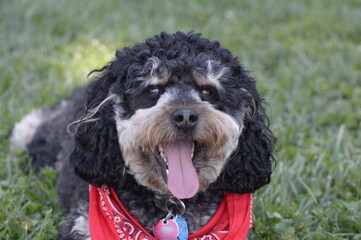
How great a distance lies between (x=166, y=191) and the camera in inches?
127

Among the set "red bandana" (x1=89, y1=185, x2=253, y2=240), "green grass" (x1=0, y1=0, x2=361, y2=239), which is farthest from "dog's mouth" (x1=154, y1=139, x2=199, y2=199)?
"green grass" (x1=0, y1=0, x2=361, y2=239)

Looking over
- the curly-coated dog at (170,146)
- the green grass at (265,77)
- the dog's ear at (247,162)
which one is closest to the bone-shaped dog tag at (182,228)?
the curly-coated dog at (170,146)

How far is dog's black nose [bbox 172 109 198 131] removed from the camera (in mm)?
2939

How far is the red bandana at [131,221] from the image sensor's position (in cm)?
322

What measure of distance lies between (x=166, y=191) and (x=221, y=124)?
57 centimetres

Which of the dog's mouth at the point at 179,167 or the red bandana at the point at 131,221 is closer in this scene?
the dog's mouth at the point at 179,167

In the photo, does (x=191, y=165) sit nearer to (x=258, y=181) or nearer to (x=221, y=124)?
(x=221, y=124)

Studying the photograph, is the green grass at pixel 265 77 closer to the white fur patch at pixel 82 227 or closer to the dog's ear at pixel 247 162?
the white fur patch at pixel 82 227

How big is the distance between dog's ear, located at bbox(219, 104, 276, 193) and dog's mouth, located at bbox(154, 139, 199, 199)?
1.19ft

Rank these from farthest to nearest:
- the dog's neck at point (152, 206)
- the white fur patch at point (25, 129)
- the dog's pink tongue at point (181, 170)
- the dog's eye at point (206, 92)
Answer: the white fur patch at point (25, 129)
the dog's neck at point (152, 206)
the dog's eye at point (206, 92)
the dog's pink tongue at point (181, 170)

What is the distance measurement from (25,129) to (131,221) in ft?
8.07

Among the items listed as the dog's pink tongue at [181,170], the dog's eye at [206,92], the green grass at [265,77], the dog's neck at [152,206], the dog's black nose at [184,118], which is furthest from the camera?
the green grass at [265,77]

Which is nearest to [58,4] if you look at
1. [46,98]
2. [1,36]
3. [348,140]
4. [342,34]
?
[1,36]

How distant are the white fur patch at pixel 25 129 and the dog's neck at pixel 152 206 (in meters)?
2.09
